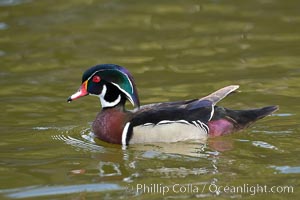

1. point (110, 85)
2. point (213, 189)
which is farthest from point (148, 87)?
point (213, 189)

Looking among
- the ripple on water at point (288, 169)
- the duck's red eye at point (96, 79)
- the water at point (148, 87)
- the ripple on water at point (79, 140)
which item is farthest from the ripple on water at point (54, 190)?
the duck's red eye at point (96, 79)

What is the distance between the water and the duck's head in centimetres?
47

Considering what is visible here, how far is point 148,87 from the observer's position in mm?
12078

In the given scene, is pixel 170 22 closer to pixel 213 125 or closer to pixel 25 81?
pixel 25 81

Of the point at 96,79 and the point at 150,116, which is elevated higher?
the point at 96,79

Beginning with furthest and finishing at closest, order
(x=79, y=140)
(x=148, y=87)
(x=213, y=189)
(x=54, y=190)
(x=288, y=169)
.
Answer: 1. (x=148, y=87)
2. (x=79, y=140)
3. (x=288, y=169)
4. (x=54, y=190)
5. (x=213, y=189)

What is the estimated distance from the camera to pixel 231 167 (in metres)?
8.74

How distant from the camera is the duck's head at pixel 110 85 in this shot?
10.0 metres

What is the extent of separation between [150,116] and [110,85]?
636mm

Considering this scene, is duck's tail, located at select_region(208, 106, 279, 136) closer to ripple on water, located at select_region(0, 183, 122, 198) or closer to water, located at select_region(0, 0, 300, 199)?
water, located at select_region(0, 0, 300, 199)

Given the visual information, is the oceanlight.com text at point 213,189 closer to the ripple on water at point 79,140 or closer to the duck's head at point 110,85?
the ripple on water at point 79,140

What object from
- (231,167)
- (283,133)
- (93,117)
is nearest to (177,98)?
(93,117)

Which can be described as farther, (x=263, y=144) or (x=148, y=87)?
(x=148, y=87)

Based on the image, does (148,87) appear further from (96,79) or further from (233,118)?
(233,118)
